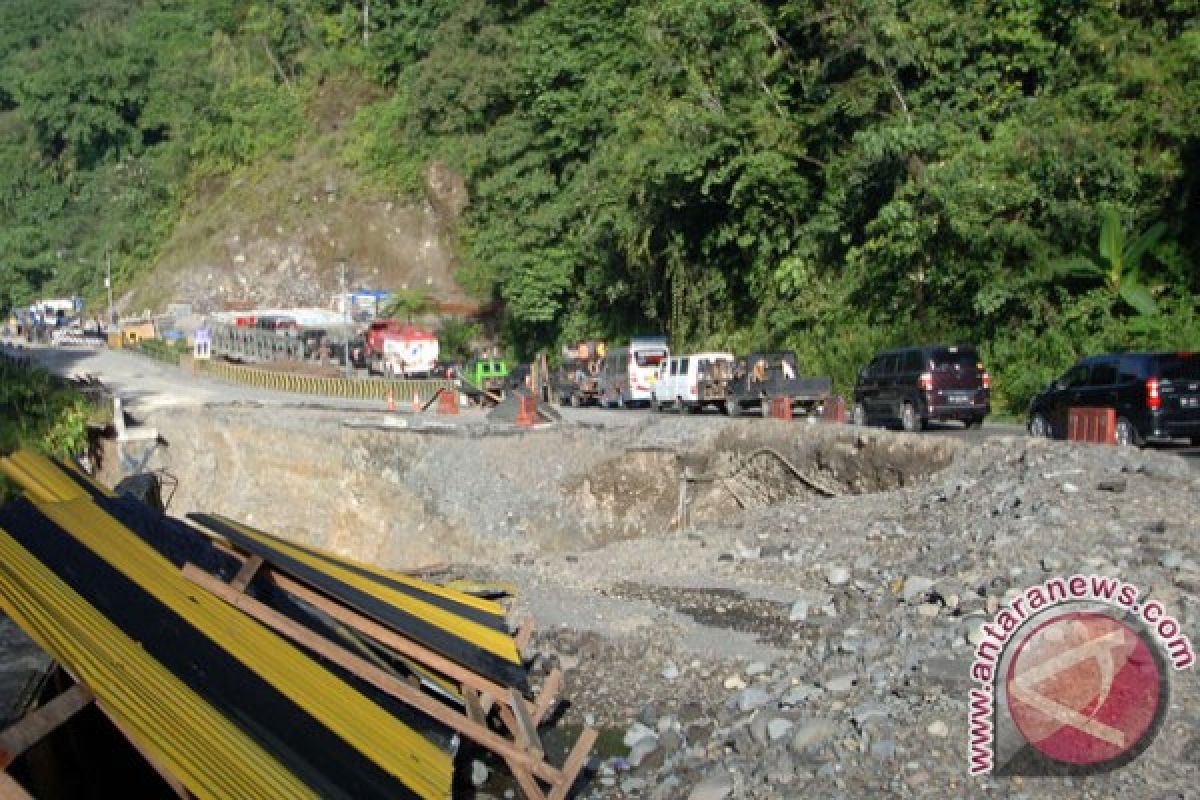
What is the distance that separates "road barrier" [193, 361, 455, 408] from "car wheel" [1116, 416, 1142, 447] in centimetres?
2870

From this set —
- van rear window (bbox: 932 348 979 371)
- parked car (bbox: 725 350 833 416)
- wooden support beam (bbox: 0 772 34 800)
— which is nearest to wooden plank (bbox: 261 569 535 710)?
wooden support beam (bbox: 0 772 34 800)

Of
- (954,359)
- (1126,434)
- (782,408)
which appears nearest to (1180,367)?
(1126,434)

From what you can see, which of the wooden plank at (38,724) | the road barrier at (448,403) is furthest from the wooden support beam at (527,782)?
the road barrier at (448,403)

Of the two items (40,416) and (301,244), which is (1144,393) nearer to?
(40,416)

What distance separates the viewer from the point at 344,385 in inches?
2083

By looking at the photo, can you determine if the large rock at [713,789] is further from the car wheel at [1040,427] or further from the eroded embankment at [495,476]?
the car wheel at [1040,427]

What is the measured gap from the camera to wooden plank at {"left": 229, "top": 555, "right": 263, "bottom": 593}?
9.92 meters

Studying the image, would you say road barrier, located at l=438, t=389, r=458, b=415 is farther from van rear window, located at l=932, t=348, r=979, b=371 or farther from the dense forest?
van rear window, located at l=932, t=348, r=979, b=371

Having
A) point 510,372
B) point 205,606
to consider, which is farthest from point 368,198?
point 205,606

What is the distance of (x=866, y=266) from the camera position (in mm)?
38594

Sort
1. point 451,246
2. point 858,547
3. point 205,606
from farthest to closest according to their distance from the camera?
point 451,246
point 858,547
point 205,606

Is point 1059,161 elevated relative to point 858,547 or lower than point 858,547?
elevated

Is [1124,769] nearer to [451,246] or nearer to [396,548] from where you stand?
[396,548]

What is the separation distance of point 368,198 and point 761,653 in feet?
229
